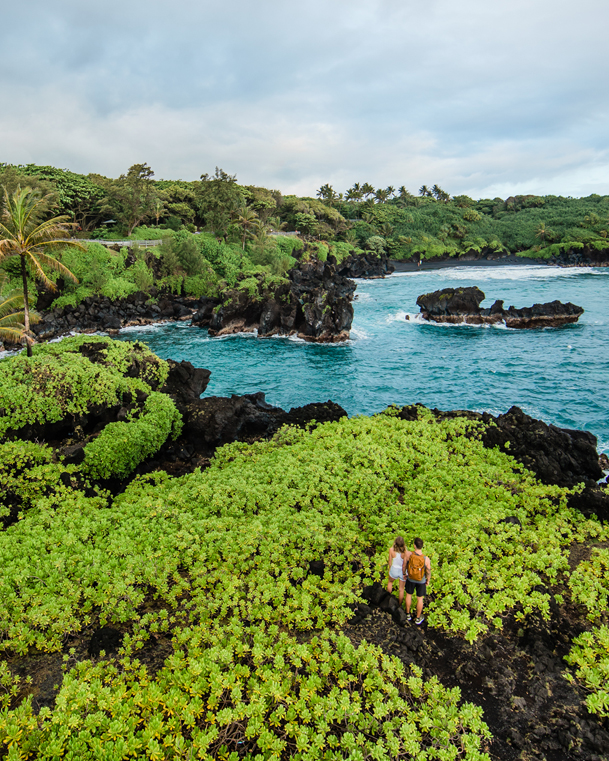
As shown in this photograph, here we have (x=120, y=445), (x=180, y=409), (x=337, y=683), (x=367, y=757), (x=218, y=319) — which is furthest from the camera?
(x=218, y=319)

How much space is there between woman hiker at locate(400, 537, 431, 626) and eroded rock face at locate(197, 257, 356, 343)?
40966mm

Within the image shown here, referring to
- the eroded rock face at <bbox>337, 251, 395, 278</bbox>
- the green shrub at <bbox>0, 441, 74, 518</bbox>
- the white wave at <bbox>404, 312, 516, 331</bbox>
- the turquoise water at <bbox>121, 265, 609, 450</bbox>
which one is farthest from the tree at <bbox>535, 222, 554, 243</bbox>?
the green shrub at <bbox>0, 441, 74, 518</bbox>

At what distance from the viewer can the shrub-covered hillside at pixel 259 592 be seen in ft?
24.0

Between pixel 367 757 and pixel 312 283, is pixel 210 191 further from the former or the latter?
pixel 367 757

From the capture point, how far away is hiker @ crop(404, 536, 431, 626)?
9.87 meters

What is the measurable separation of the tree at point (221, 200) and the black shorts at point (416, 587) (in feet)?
272

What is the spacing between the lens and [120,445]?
17.2 meters

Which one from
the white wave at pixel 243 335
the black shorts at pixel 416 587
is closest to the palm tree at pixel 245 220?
the white wave at pixel 243 335

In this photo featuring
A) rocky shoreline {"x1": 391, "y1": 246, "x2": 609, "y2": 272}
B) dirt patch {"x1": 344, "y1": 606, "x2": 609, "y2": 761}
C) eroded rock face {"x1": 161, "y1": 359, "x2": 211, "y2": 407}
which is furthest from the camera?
rocky shoreline {"x1": 391, "y1": 246, "x2": 609, "y2": 272}

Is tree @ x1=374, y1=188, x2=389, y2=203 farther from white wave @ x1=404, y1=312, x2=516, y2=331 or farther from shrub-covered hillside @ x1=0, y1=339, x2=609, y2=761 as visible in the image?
shrub-covered hillside @ x1=0, y1=339, x2=609, y2=761

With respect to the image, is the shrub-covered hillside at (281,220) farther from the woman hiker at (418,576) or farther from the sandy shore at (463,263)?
the woman hiker at (418,576)

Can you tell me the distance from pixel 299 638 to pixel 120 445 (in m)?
11.5

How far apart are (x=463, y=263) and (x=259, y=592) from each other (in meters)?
135

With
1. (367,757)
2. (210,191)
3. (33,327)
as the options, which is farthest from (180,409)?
(210,191)
